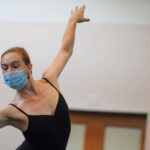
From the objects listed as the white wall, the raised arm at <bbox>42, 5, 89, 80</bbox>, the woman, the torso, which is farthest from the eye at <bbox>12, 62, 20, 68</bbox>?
the white wall

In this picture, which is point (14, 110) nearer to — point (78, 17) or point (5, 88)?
point (78, 17)

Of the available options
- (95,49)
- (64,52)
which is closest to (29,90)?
(64,52)

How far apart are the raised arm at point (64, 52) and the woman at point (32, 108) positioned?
7cm

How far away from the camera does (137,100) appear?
3.95 metres

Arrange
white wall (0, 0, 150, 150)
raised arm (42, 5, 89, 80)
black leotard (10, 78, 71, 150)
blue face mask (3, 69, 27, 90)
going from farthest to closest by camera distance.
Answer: white wall (0, 0, 150, 150) < raised arm (42, 5, 89, 80) < black leotard (10, 78, 71, 150) < blue face mask (3, 69, 27, 90)

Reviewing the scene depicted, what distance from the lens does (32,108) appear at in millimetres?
1569

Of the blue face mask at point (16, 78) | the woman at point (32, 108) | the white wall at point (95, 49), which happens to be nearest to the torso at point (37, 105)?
the woman at point (32, 108)

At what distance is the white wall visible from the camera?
3.93 meters

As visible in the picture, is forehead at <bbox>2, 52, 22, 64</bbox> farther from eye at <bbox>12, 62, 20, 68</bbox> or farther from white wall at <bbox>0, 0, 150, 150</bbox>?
white wall at <bbox>0, 0, 150, 150</bbox>

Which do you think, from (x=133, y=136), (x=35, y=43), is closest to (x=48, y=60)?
(x=35, y=43)

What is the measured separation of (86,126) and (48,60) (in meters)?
0.90

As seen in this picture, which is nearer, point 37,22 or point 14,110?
point 14,110

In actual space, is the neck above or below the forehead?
below

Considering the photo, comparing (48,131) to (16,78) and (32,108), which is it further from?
(16,78)
